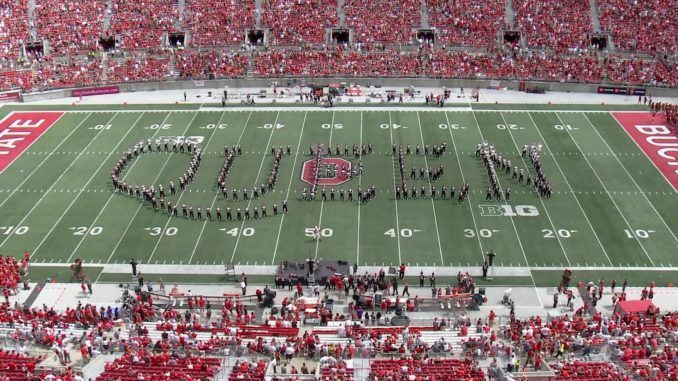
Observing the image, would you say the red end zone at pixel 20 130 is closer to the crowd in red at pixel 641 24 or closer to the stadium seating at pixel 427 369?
the stadium seating at pixel 427 369

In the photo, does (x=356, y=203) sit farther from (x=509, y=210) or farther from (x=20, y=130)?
(x=20, y=130)

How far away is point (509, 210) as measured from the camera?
34.8 meters

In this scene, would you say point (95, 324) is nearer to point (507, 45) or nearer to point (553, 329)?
point (553, 329)

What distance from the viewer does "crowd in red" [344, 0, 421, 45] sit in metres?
57.0

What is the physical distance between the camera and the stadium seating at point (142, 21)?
56812 millimetres

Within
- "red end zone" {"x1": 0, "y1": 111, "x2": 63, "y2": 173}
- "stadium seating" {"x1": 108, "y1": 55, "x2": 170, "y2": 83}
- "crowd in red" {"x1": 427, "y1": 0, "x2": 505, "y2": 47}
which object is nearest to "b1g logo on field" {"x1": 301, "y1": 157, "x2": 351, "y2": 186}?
"red end zone" {"x1": 0, "y1": 111, "x2": 63, "y2": 173}

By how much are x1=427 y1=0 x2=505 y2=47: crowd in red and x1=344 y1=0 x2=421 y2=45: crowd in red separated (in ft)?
5.80

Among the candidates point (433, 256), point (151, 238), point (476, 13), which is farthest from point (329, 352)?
point (476, 13)

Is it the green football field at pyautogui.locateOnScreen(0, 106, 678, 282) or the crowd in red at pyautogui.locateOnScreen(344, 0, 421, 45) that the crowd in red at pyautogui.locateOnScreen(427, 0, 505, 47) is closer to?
the crowd in red at pyautogui.locateOnScreen(344, 0, 421, 45)

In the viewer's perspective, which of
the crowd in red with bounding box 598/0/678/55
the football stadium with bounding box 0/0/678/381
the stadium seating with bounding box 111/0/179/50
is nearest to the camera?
the football stadium with bounding box 0/0/678/381

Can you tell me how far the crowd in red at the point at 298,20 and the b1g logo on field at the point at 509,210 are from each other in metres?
26.9

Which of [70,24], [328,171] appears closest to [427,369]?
[328,171]

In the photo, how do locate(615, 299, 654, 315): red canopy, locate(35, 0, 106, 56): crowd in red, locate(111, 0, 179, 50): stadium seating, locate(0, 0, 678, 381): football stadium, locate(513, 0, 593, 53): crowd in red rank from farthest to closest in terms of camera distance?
locate(111, 0, 179, 50): stadium seating
locate(35, 0, 106, 56): crowd in red
locate(513, 0, 593, 53): crowd in red
locate(615, 299, 654, 315): red canopy
locate(0, 0, 678, 381): football stadium

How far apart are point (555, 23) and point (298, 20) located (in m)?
20.8
